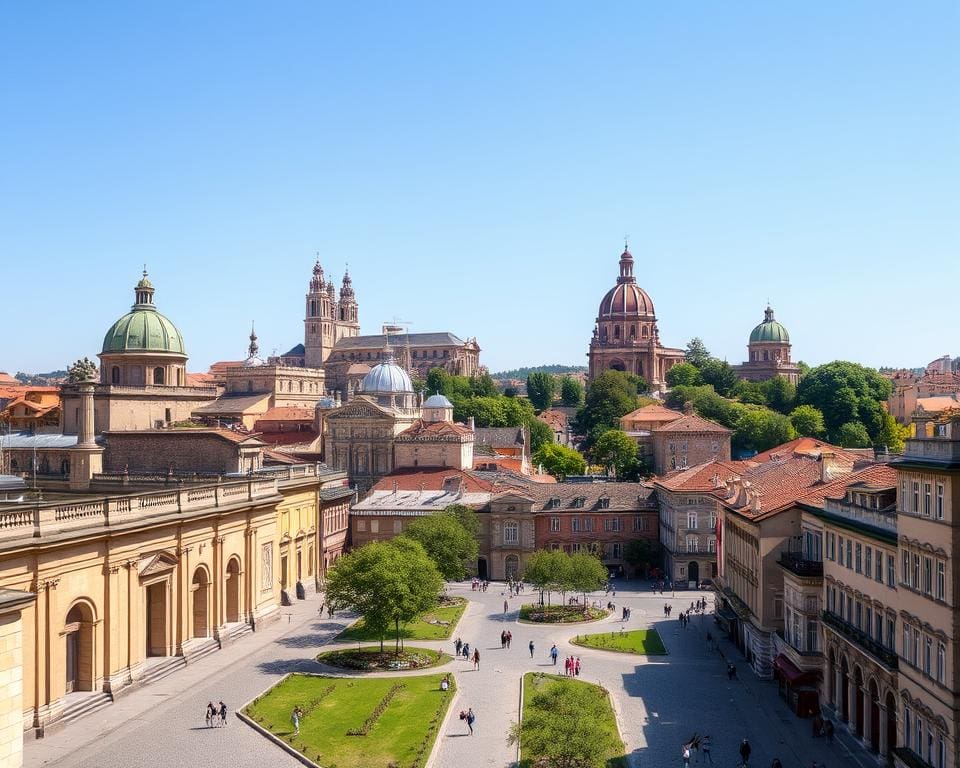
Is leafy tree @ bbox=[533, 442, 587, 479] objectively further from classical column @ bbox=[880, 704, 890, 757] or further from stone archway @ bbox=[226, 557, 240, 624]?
classical column @ bbox=[880, 704, 890, 757]

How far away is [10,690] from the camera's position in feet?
68.0

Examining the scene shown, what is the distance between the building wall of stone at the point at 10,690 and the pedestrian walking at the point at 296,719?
20.2m

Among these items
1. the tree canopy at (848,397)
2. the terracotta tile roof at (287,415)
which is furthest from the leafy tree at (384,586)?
the tree canopy at (848,397)

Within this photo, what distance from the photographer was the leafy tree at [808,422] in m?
135

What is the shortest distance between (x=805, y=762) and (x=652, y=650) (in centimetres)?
1890

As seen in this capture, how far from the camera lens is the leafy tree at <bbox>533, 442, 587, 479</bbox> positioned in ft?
409

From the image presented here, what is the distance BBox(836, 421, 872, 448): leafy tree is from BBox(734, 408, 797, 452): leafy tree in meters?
6.55

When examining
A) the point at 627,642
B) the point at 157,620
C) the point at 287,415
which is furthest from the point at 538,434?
the point at 157,620

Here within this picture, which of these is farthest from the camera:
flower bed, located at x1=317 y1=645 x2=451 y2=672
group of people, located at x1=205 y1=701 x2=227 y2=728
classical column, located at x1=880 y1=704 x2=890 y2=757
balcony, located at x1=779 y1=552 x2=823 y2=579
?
flower bed, located at x1=317 y1=645 x2=451 y2=672

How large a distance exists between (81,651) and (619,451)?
8513 centimetres

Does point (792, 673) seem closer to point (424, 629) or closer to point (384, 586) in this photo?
point (384, 586)

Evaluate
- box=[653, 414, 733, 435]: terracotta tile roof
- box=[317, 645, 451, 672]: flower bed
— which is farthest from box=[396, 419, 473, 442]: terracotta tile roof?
box=[317, 645, 451, 672]: flower bed

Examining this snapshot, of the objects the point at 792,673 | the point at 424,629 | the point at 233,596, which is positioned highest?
the point at 233,596

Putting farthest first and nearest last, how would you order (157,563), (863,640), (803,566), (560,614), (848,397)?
(848,397)
(560,614)
(157,563)
(803,566)
(863,640)
